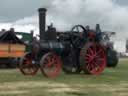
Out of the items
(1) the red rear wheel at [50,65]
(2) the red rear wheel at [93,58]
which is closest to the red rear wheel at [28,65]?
(1) the red rear wheel at [50,65]

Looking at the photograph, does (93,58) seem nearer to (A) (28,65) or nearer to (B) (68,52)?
(B) (68,52)

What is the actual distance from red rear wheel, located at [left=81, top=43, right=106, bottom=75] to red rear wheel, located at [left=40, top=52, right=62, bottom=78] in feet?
4.71

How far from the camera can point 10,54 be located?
33562 mm

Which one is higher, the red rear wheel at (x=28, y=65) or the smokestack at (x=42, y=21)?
the smokestack at (x=42, y=21)

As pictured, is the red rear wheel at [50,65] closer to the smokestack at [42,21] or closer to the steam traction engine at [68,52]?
the steam traction engine at [68,52]

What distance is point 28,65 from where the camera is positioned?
2086 centimetres

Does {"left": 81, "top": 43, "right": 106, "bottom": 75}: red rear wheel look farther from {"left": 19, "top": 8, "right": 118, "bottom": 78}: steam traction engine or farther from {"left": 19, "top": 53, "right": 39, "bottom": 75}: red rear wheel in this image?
{"left": 19, "top": 53, "right": 39, "bottom": 75}: red rear wheel

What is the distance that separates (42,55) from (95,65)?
269cm

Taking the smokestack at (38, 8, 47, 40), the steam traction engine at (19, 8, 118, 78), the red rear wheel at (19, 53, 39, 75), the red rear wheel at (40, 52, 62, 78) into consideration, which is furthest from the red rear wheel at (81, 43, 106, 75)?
the red rear wheel at (19, 53, 39, 75)

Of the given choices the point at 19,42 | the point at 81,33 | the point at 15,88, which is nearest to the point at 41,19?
the point at 81,33

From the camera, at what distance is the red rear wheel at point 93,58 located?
20.4 m

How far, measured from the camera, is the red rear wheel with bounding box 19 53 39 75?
20797 mm

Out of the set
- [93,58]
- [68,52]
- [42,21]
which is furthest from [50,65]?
[42,21]

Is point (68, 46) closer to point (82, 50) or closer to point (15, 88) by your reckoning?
point (82, 50)
